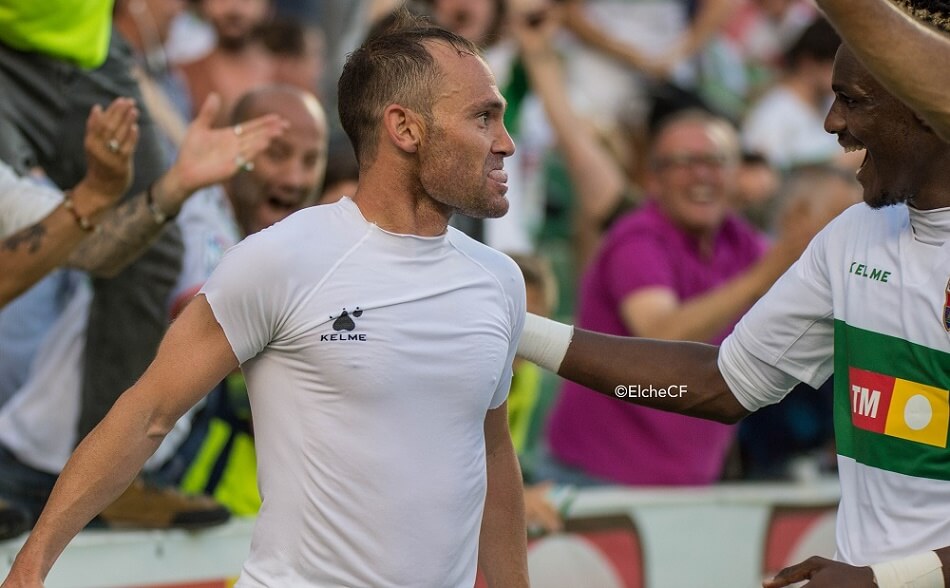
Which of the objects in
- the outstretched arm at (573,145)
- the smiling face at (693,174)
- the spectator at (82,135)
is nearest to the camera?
the spectator at (82,135)

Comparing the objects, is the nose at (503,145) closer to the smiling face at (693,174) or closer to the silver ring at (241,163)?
the silver ring at (241,163)

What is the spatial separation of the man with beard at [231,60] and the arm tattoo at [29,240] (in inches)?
124

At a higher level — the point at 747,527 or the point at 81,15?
the point at 81,15

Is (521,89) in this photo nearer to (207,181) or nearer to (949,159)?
(207,181)

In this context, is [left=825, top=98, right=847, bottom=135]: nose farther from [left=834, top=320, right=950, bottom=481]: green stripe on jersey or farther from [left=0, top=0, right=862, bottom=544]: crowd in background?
[left=0, top=0, right=862, bottom=544]: crowd in background

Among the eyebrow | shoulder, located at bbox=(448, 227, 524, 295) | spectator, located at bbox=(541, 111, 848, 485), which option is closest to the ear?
the eyebrow

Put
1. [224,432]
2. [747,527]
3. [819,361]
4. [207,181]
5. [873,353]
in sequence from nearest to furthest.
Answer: [873,353] → [819,361] → [207,181] → [224,432] → [747,527]

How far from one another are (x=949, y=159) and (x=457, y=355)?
1.26 meters

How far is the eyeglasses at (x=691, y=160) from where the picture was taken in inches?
277

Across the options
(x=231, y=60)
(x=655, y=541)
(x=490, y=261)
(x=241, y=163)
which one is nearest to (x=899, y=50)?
(x=490, y=261)

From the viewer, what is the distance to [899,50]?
3.11 metres

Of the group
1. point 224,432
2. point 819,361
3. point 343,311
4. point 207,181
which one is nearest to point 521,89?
point 224,432

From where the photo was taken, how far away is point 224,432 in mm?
5797

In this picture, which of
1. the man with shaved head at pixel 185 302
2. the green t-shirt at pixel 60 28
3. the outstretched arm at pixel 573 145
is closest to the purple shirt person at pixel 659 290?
the outstretched arm at pixel 573 145
